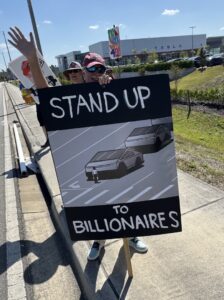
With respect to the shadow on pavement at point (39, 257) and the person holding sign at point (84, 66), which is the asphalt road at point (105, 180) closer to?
the person holding sign at point (84, 66)

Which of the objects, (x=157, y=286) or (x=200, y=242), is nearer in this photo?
(x=157, y=286)

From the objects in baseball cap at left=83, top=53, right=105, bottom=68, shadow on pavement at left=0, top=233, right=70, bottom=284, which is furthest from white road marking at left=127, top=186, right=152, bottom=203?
shadow on pavement at left=0, top=233, right=70, bottom=284

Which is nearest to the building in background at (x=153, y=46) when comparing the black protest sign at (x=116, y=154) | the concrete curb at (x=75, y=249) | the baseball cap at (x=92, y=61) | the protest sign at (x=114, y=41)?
the protest sign at (x=114, y=41)

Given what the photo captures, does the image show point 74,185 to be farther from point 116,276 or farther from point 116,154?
point 116,276

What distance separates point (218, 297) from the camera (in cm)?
236

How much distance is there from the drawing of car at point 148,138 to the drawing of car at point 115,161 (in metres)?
0.06

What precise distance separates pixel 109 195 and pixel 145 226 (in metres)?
0.38

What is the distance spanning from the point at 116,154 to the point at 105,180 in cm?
24

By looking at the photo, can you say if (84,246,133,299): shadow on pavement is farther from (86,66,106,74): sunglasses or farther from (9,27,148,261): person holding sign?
(86,66,106,74): sunglasses

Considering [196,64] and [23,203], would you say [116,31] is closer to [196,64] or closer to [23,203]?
[196,64]

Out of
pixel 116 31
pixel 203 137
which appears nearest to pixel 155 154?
pixel 203 137

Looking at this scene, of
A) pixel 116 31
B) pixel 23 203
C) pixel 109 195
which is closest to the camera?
pixel 109 195

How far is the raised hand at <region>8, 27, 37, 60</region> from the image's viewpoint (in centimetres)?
254

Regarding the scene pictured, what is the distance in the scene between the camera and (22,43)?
2578 mm
